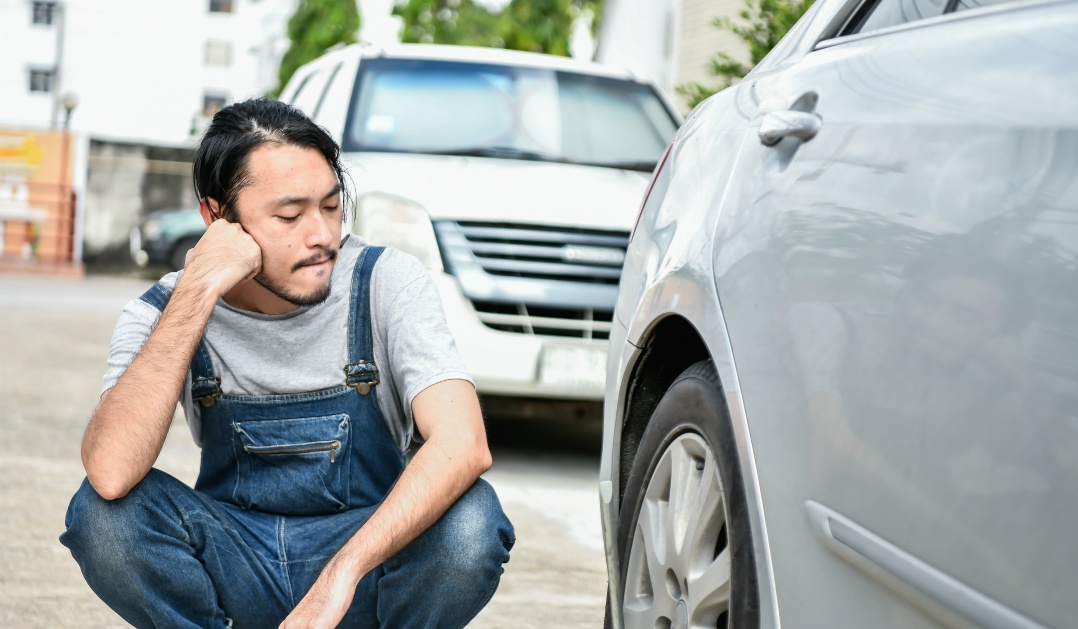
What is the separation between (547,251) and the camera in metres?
5.72

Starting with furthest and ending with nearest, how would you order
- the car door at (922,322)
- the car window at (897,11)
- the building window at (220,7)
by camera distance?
the building window at (220,7)
the car window at (897,11)
the car door at (922,322)

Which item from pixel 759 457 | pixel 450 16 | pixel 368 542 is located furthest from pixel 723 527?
pixel 450 16

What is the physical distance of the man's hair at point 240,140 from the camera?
270 centimetres

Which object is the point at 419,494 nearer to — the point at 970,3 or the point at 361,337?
the point at 361,337

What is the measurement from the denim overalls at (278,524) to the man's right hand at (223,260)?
0.14 metres

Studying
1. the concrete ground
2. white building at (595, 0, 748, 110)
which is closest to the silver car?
the concrete ground

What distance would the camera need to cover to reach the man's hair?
2.70 metres

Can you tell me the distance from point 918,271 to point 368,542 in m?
1.24

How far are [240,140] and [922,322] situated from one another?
5.26ft

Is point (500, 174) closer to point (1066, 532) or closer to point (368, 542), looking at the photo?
point (368, 542)

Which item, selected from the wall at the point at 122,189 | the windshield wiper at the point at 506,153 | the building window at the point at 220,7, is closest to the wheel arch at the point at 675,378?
the windshield wiper at the point at 506,153

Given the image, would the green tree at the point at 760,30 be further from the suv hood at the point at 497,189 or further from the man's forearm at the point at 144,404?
the man's forearm at the point at 144,404

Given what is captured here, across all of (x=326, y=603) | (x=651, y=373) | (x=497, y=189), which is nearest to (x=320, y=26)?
(x=497, y=189)

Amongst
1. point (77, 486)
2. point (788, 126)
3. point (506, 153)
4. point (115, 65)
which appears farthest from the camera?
point (115, 65)
